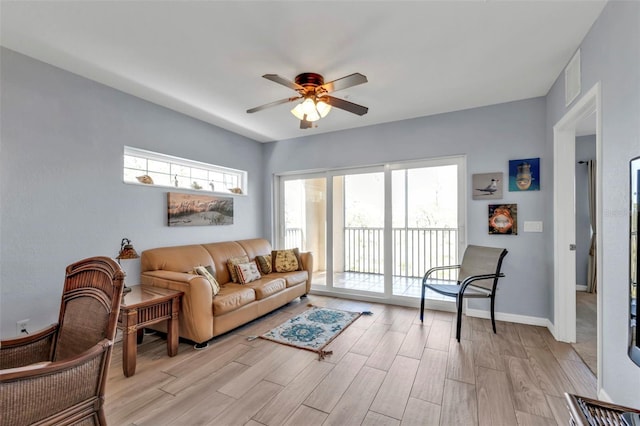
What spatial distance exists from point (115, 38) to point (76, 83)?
3.07ft

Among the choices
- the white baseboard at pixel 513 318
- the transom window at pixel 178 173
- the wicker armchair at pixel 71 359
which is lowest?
the white baseboard at pixel 513 318

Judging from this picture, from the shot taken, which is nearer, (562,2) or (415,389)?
(562,2)

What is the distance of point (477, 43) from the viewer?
2.21 metres

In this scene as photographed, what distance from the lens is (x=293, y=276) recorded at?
3.98 m

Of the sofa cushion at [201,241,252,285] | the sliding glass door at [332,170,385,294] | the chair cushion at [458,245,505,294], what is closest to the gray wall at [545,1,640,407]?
the chair cushion at [458,245,505,294]

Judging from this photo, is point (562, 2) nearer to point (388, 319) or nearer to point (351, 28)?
point (351, 28)

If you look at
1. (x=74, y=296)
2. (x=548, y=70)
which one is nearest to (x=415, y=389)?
(x=74, y=296)

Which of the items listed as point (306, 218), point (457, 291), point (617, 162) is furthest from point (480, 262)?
point (306, 218)

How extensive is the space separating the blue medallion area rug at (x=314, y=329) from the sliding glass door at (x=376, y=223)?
2.99 feet

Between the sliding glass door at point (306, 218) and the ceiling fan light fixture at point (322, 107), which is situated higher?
the ceiling fan light fixture at point (322, 107)

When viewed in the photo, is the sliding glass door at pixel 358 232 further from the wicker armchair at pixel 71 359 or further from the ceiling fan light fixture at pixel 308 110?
the wicker armchair at pixel 71 359

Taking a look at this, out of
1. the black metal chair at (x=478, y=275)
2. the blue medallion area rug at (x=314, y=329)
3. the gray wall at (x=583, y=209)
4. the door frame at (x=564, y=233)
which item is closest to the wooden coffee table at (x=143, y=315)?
the blue medallion area rug at (x=314, y=329)

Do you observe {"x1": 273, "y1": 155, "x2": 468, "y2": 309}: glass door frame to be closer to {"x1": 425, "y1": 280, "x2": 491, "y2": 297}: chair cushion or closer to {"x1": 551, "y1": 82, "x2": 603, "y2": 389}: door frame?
{"x1": 425, "y1": 280, "x2": 491, "y2": 297}: chair cushion

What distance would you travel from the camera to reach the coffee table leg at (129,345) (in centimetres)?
222
